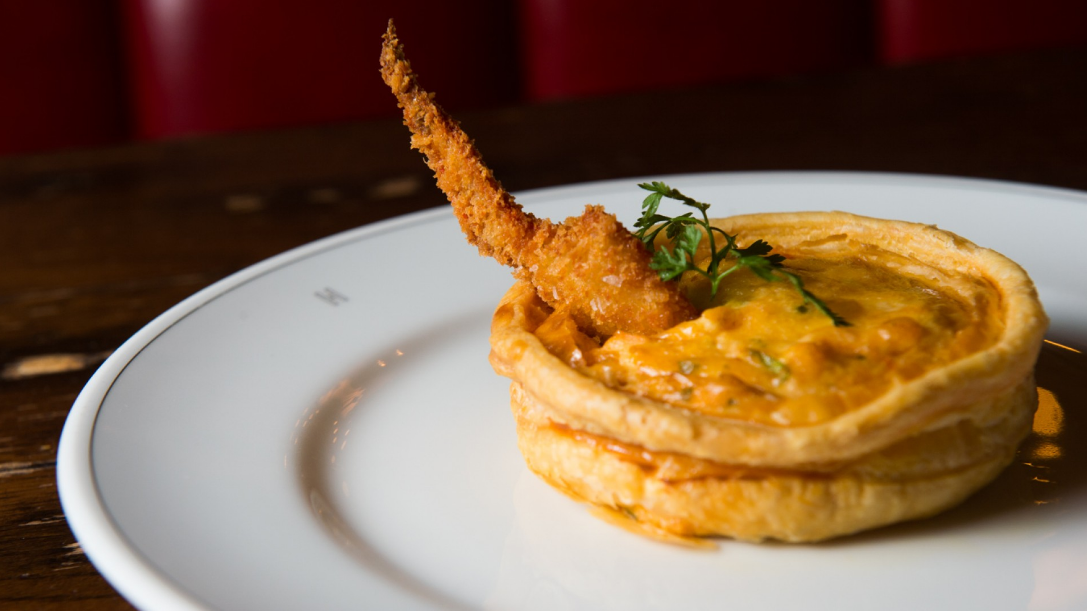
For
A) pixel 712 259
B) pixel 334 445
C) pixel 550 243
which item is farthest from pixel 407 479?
pixel 712 259

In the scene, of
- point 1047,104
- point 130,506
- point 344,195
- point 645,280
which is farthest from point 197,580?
point 1047,104

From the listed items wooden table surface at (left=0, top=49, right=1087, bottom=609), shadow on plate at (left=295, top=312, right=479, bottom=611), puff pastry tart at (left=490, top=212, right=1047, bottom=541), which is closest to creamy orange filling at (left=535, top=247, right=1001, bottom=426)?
puff pastry tart at (left=490, top=212, right=1047, bottom=541)

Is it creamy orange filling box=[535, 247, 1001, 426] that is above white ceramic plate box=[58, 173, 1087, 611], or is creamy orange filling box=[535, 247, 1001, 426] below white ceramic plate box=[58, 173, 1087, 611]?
above

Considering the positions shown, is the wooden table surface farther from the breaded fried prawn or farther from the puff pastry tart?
the puff pastry tart

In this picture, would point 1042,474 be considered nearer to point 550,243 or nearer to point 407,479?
point 550,243

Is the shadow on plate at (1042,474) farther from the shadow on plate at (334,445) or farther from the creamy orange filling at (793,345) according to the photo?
the shadow on plate at (334,445)

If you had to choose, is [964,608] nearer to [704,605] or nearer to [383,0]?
[704,605]
